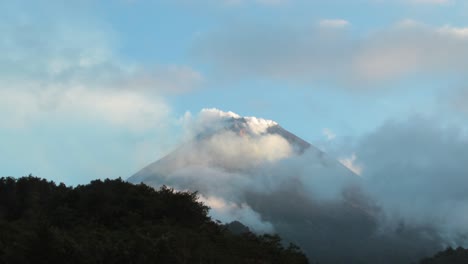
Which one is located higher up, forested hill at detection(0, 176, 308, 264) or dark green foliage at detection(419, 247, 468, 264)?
dark green foliage at detection(419, 247, 468, 264)

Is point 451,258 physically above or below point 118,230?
above

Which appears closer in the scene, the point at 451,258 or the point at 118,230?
the point at 118,230

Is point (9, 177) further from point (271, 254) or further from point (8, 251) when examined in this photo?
point (8, 251)

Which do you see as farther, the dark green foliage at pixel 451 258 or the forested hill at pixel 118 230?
the dark green foliage at pixel 451 258

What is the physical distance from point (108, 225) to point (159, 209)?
3.65m

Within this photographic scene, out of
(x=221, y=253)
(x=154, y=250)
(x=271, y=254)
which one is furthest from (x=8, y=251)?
(x=271, y=254)

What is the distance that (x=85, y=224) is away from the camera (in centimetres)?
3456

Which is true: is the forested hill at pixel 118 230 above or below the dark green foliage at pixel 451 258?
below

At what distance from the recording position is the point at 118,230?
32062 mm

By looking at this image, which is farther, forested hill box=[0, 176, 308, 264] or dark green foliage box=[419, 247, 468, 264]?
dark green foliage box=[419, 247, 468, 264]

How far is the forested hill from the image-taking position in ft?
69.3

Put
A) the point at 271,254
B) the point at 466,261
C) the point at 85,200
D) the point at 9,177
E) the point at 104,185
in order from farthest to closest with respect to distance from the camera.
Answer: the point at 466,261 < the point at 9,177 < the point at 104,185 < the point at 85,200 < the point at 271,254

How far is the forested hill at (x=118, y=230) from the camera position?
21.1 m

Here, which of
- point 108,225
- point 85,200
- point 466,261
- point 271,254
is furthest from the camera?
point 466,261
